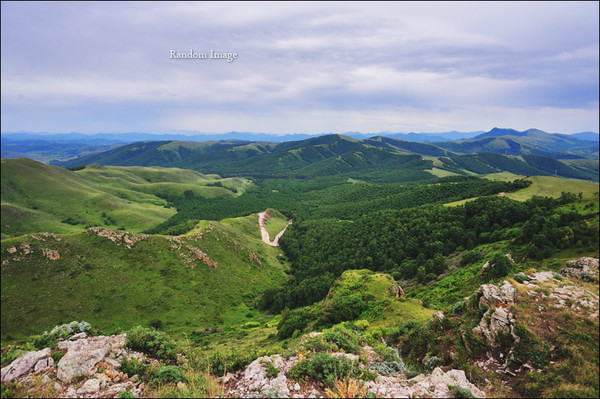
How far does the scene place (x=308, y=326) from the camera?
38.7 m

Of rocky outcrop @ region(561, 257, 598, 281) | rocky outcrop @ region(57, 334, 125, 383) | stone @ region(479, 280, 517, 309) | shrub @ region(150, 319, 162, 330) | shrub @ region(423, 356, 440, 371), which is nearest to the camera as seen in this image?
rocky outcrop @ region(57, 334, 125, 383)

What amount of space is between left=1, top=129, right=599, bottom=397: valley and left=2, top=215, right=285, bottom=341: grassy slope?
335mm

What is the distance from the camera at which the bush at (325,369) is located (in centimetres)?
1345

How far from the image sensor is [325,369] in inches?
533

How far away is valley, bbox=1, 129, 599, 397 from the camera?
12938 millimetres

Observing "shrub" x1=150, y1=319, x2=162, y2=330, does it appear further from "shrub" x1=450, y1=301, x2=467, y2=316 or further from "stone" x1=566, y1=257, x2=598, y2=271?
"stone" x1=566, y1=257, x2=598, y2=271

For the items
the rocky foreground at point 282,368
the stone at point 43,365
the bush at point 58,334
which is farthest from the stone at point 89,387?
the bush at point 58,334

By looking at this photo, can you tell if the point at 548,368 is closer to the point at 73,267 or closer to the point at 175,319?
the point at 175,319

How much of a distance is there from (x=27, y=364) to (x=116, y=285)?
64.1 meters

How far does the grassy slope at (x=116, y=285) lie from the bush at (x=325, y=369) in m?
56.4

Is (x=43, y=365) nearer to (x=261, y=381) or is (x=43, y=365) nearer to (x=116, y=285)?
(x=261, y=381)

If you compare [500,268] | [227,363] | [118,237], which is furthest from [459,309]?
[118,237]

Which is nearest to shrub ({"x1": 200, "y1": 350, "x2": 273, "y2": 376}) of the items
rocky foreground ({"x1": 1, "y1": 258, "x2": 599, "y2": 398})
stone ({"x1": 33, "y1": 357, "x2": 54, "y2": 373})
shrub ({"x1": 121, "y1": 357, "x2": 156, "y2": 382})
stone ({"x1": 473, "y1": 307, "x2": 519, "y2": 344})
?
rocky foreground ({"x1": 1, "y1": 258, "x2": 599, "y2": 398})

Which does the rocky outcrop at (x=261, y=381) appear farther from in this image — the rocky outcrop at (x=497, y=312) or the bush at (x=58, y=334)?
the rocky outcrop at (x=497, y=312)
